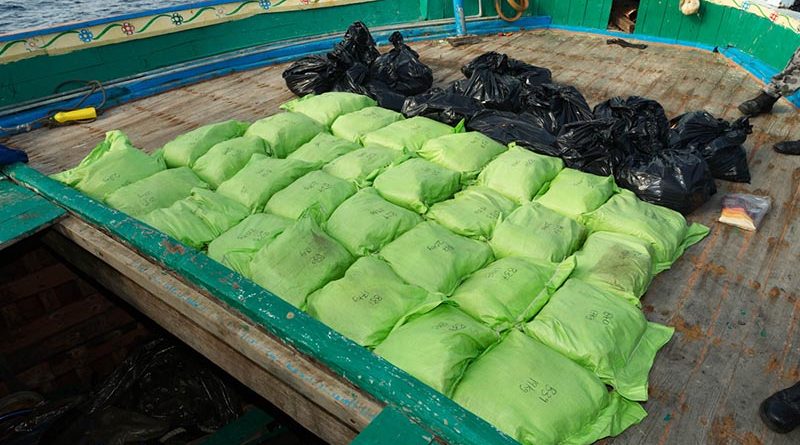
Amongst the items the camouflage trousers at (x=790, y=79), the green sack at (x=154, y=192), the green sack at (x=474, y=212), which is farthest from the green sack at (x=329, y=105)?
the camouflage trousers at (x=790, y=79)

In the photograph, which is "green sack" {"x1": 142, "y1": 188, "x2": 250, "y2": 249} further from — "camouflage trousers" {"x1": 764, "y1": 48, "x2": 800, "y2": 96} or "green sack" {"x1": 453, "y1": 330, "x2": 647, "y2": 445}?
"camouflage trousers" {"x1": 764, "y1": 48, "x2": 800, "y2": 96}

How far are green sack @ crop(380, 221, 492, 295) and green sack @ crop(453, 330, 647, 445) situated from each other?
0.54m

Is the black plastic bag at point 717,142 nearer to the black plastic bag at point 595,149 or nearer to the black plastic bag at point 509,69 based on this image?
the black plastic bag at point 595,149

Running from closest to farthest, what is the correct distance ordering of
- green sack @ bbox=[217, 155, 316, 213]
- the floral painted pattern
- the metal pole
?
green sack @ bbox=[217, 155, 316, 213]
the floral painted pattern
the metal pole

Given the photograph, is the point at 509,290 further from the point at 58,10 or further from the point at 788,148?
the point at 58,10

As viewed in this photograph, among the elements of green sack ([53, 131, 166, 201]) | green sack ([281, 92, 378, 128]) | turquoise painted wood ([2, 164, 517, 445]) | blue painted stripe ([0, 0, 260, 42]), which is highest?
blue painted stripe ([0, 0, 260, 42])

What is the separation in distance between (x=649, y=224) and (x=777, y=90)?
322cm

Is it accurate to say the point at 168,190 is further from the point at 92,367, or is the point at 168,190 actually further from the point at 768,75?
the point at 768,75

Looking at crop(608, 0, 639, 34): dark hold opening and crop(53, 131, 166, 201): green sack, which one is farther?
crop(608, 0, 639, 34): dark hold opening

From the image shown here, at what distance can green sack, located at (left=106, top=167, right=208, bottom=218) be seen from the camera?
3260mm

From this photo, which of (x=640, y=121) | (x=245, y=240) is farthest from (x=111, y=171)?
(x=640, y=121)

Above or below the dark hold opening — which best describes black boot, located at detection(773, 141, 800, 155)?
below

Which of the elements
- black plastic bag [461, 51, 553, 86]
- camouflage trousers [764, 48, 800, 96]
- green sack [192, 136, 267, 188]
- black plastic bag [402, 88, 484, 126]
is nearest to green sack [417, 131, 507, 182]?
black plastic bag [402, 88, 484, 126]

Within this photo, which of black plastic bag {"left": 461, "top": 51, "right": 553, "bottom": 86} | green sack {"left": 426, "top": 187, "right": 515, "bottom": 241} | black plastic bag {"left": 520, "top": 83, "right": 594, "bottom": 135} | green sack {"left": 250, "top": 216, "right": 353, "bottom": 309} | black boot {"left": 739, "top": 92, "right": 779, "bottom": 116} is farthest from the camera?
black plastic bag {"left": 461, "top": 51, "right": 553, "bottom": 86}
